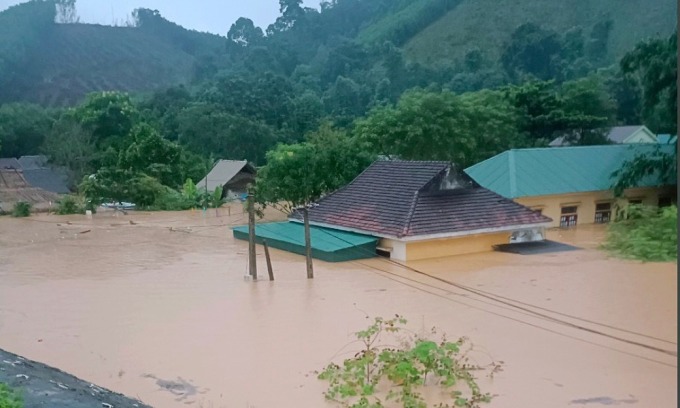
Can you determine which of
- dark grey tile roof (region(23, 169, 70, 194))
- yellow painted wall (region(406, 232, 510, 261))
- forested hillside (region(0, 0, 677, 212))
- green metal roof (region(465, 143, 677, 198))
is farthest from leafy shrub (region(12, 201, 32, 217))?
yellow painted wall (region(406, 232, 510, 261))

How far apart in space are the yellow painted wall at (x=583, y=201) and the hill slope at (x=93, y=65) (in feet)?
159

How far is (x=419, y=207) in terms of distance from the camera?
648 inches

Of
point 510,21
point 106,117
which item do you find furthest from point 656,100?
point 510,21

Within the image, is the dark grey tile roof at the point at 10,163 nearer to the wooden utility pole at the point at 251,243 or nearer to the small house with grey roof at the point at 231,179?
the small house with grey roof at the point at 231,179

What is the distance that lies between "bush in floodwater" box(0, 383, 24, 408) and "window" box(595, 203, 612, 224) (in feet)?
59.8

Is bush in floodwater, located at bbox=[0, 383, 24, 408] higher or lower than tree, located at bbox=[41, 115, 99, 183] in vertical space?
lower

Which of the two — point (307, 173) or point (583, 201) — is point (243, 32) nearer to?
point (307, 173)

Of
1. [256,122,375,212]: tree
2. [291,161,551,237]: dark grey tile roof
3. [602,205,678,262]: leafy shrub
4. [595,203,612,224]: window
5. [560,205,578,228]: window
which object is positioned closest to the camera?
[602,205,678,262]: leafy shrub

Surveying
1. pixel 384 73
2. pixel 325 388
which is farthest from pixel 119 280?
pixel 384 73

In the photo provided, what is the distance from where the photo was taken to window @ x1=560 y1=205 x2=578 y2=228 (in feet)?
68.1

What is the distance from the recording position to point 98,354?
10.4 metres

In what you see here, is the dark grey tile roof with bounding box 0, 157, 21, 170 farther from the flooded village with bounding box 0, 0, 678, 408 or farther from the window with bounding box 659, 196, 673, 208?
Answer: the window with bounding box 659, 196, 673, 208

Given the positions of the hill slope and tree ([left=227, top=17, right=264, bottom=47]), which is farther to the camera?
tree ([left=227, top=17, right=264, bottom=47])

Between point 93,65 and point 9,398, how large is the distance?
65940 mm
